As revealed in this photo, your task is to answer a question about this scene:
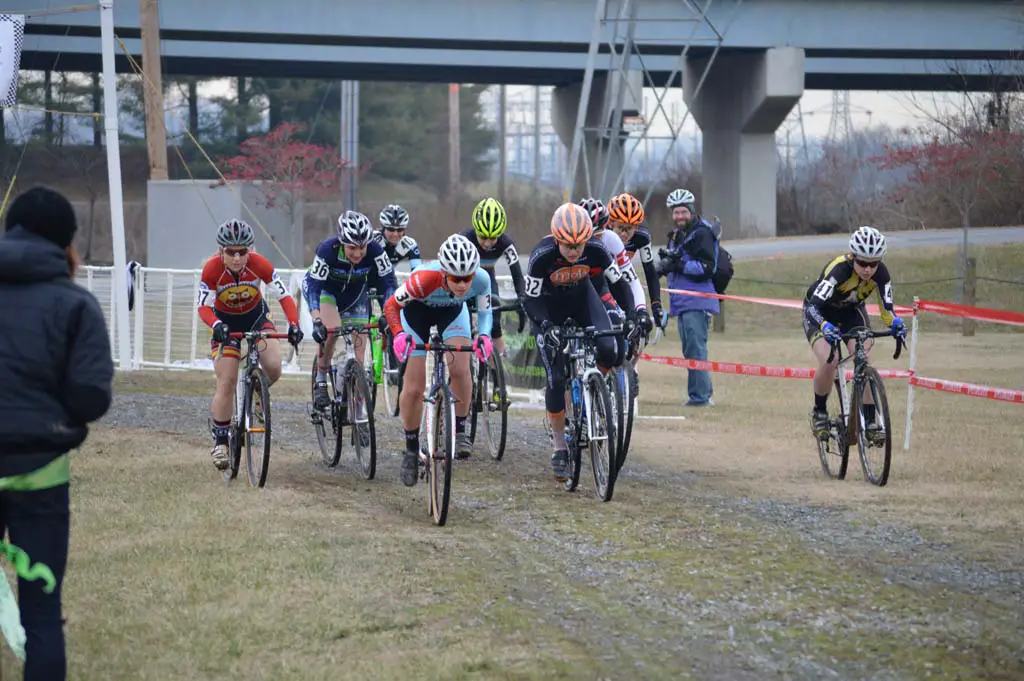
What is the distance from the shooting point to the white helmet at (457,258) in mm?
9711

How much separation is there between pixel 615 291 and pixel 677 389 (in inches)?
331

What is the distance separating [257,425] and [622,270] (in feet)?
10.1

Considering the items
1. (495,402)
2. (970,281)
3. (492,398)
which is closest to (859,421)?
(495,402)

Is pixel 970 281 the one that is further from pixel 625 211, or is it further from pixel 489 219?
pixel 489 219

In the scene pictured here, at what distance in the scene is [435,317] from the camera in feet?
34.8

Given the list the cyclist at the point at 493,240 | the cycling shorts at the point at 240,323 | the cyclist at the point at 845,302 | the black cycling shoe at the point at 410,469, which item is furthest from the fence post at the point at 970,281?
the black cycling shoe at the point at 410,469

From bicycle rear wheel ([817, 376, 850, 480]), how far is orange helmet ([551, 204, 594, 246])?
2.48 meters

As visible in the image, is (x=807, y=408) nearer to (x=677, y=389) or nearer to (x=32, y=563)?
(x=677, y=389)

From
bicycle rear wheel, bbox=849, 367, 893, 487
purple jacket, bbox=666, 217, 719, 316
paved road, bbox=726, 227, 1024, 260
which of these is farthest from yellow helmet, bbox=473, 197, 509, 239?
paved road, bbox=726, 227, 1024, 260

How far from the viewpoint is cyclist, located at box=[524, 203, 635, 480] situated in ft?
33.7

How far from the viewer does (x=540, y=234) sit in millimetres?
54594

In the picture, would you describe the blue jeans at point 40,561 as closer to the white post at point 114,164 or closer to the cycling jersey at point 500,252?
the cycling jersey at point 500,252

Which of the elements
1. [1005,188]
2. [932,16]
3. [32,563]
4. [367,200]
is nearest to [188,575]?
[32,563]

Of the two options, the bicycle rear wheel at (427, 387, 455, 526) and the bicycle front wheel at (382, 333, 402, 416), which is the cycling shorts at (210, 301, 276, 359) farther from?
the bicycle front wheel at (382, 333, 402, 416)
